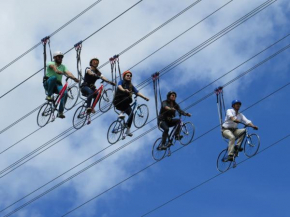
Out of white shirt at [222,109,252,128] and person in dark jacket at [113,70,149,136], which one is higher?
person in dark jacket at [113,70,149,136]

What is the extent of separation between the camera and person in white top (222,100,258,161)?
149ft

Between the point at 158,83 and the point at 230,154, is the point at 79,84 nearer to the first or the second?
the point at 158,83

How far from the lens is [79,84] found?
45.8 m

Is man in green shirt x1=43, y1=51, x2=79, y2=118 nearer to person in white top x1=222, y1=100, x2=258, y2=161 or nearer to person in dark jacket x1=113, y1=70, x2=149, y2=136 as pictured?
person in dark jacket x1=113, y1=70, x2=149, y2=136

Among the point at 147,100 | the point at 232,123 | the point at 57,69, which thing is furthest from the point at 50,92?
the point at 232,123

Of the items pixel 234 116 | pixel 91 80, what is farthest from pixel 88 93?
pixel 234 116

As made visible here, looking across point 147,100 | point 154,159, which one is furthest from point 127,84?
point 154,159

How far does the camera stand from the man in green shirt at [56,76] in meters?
45.5

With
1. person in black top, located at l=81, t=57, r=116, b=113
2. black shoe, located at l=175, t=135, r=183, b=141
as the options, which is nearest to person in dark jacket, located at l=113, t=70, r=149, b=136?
person in black top, located at l=81, t=57, r=116, b=113

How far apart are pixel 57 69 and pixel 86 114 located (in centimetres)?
226

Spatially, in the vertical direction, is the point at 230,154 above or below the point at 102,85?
below

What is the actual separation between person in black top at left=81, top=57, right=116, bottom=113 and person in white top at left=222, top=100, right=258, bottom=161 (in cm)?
475

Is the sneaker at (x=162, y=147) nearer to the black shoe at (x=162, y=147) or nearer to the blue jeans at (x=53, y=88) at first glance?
the black shoe at (x=162, y=147)

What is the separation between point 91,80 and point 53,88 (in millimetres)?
1817
